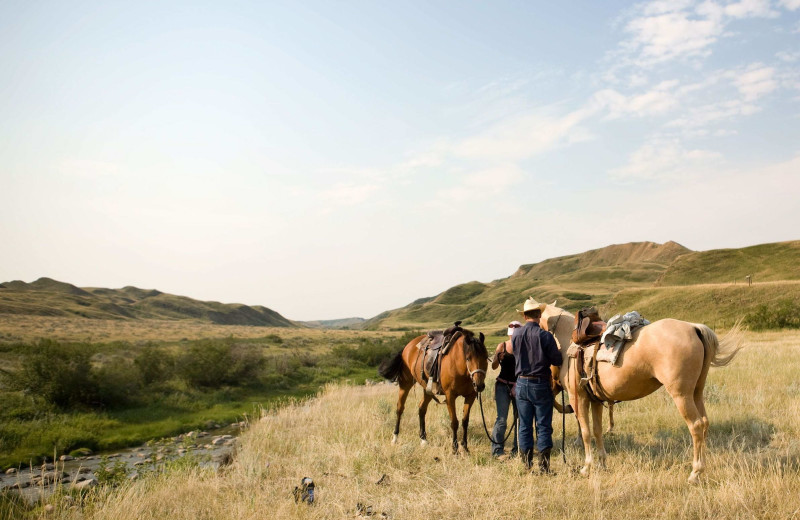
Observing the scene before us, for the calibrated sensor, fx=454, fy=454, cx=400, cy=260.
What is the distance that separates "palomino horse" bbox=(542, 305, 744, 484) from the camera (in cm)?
523

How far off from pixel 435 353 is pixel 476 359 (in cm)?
119

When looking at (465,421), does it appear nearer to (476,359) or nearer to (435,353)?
(476,359)

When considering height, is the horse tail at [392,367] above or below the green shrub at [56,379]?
above

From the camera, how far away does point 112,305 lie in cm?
9019

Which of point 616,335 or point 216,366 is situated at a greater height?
point 616,335

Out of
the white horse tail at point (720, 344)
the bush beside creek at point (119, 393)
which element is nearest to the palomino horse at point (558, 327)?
the white horse tail at point (720, 344)

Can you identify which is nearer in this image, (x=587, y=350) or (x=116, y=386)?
(x=587, y=350)

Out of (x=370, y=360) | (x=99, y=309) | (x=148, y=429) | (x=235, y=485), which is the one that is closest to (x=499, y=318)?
(x=370, y=360)

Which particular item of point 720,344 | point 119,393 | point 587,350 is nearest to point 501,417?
point 587,350

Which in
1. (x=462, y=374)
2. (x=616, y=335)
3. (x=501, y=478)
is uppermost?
(x=616, y=335)

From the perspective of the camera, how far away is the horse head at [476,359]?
6918mm

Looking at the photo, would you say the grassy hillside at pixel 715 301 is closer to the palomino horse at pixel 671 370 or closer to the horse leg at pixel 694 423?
the palomino horse at pixel 671 370

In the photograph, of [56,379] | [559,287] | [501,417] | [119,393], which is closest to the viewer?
[501,417]

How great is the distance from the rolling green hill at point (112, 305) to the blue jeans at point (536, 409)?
6976 centimetres
